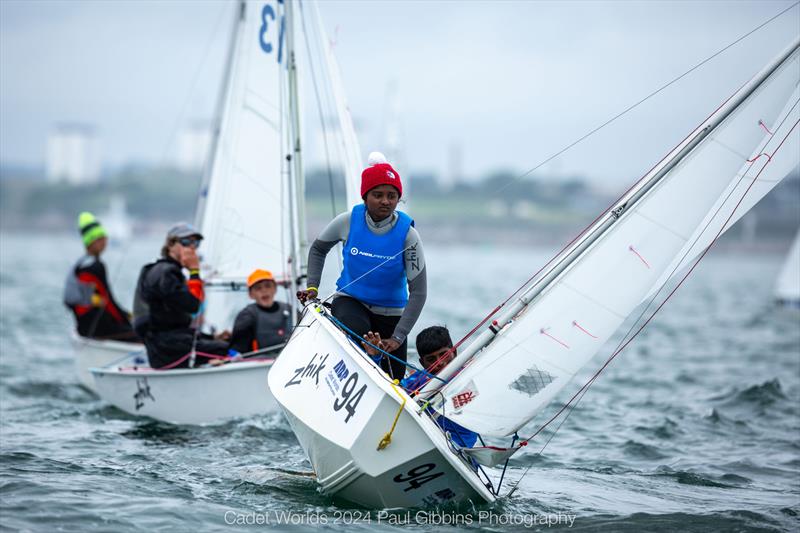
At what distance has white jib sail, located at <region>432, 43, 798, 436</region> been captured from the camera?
16.5 feet

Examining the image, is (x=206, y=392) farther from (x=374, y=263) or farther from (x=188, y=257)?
(x=374, y=263)

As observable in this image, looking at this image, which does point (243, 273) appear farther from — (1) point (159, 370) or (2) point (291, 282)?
(1) point (159, 370)

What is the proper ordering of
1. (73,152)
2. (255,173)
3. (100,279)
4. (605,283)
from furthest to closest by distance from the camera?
(73,152), (100,279), (255,173), (605,283)

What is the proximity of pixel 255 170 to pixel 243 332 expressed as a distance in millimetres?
2253

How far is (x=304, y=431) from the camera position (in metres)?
5.32

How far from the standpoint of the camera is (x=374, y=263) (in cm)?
562

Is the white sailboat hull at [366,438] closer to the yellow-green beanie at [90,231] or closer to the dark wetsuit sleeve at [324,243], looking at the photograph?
the dark wetsuit sleeve at [324,243]

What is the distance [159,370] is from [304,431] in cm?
351

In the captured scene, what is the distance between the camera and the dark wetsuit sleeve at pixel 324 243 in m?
5.71

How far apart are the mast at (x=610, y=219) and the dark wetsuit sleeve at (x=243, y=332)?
3.65 metres

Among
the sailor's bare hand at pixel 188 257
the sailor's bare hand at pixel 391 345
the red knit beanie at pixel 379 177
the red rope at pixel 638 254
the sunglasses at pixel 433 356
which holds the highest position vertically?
the red knit beanie at pixel 379 177

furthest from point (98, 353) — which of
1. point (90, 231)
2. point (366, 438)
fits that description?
point (366, 438)

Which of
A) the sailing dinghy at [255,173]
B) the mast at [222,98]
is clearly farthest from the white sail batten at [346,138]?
the mast at [222,98]

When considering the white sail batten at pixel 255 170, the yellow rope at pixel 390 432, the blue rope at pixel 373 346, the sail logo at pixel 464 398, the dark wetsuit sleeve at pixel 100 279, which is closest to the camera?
the yellow rope at pixel 390 432
